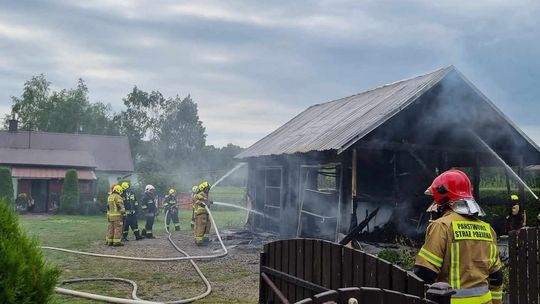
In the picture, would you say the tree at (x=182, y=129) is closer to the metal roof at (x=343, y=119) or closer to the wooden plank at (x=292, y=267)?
the metal roof at (x=343, y=119)

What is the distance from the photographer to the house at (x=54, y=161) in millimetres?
31781

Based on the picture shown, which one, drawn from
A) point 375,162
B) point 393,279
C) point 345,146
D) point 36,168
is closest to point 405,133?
point 375,162

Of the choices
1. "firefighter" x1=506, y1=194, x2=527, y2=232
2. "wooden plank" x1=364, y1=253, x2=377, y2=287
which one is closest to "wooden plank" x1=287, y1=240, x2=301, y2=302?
"wooden plank" x1=364, y1=253, x2=377, y2=287

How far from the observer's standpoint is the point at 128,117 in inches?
2484

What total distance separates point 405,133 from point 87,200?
978 inches

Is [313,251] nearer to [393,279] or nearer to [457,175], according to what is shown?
[393,279]

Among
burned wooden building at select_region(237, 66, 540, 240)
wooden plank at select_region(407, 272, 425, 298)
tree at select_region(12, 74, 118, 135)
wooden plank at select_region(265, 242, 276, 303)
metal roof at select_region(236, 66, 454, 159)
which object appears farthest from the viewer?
tree at select_region(12, 74, 118, 135)

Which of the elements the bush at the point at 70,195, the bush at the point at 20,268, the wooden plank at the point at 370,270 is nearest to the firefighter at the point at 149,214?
the bush at the point at 70,195

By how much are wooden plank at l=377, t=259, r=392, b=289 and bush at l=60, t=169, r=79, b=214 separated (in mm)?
28390

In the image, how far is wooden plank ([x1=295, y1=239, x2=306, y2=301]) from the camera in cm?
461

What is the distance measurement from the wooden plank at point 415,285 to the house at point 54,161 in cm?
3128

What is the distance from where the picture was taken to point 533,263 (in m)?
5.72

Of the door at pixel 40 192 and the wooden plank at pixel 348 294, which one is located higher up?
the wooden plank at pixel 348 294

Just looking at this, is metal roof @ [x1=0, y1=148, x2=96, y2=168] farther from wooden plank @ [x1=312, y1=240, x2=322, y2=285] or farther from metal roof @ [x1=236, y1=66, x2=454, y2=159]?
wooden plank @ [x1=312, y1=240, x2=322, y2=285]
